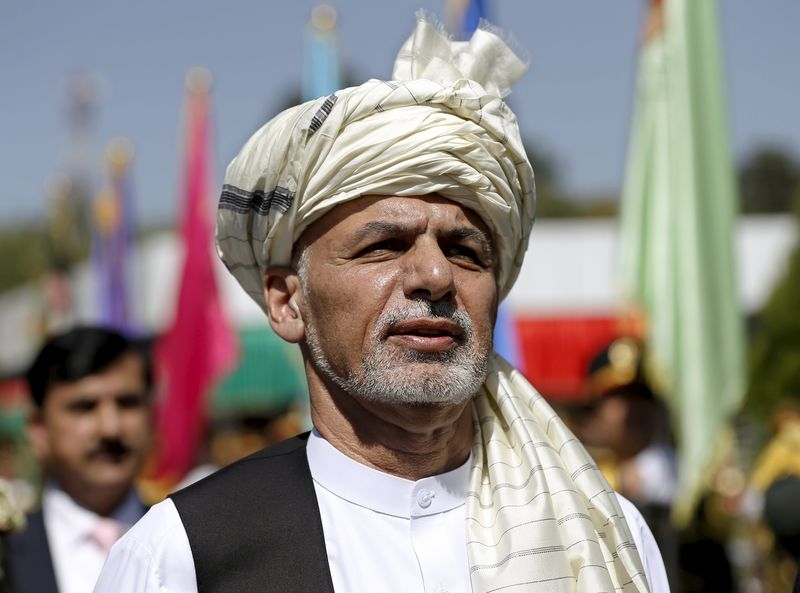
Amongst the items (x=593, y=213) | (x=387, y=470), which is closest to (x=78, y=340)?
(x=387, y=470)

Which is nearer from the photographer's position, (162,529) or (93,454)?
(162,529)

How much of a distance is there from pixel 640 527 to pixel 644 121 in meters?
5.11

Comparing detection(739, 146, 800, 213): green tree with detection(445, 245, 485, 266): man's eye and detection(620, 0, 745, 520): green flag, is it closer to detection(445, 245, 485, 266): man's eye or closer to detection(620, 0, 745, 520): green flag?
detection(620, 0, 745, 520): green flag

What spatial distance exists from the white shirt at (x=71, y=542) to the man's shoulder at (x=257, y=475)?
139cm

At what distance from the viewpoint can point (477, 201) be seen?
7.96 ft

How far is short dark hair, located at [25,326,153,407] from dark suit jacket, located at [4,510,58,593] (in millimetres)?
597

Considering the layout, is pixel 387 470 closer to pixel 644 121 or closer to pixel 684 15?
pixel 684 15

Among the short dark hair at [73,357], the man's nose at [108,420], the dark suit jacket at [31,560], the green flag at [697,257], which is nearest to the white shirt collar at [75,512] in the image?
the dark suit jacket at [31,560]

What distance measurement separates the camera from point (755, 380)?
22.0 m

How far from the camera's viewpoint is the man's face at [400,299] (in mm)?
2283

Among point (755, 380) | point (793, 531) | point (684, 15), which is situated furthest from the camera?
point (755, 380)

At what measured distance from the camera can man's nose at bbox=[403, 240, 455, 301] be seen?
7.45 feet

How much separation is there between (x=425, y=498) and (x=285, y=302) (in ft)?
1.79

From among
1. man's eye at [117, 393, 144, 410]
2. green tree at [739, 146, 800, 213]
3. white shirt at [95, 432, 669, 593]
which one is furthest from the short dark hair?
green tree at [739, 146, 800, 213]
